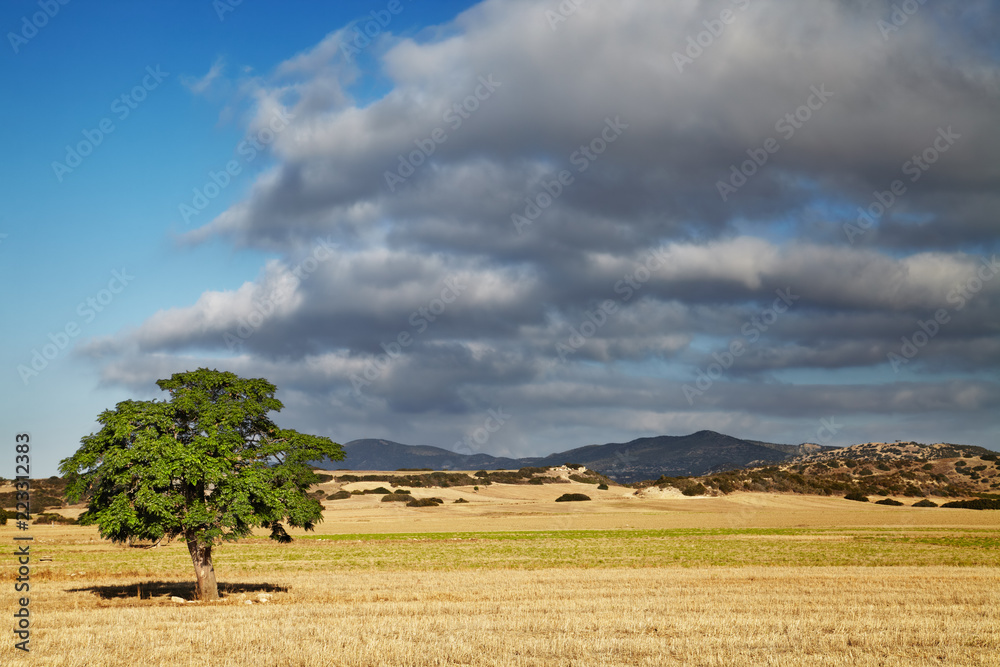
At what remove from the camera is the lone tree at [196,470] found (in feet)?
94.4

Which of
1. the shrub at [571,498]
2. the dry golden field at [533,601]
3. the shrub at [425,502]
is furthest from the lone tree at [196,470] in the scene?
the shrub at [571,498]

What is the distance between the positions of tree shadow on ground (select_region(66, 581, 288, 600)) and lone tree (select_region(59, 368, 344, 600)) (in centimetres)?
382

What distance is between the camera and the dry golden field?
1942cm

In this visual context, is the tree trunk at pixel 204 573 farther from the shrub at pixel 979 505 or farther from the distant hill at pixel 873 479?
the distant hill at pixel 873 479

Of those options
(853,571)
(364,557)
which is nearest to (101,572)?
(364,557)

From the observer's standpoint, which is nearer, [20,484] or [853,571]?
[20,484]

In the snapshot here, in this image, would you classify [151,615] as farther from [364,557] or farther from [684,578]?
[364,557]

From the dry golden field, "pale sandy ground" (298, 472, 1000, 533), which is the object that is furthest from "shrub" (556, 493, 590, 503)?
the dry golden field

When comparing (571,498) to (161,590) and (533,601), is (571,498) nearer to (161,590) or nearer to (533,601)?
(161,590)

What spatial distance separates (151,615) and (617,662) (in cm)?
1632

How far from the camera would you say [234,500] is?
29250 mm

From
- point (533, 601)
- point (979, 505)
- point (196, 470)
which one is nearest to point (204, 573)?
point (196, 470)

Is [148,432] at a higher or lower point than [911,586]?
higher

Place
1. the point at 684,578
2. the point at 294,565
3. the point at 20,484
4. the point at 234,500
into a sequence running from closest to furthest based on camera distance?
the point at 20,484, the point at 234,500, the point at 684,578, the point at 294,565
